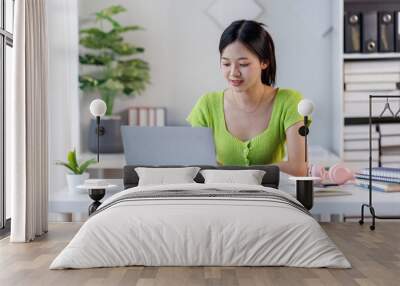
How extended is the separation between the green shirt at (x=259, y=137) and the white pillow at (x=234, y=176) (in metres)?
0.51

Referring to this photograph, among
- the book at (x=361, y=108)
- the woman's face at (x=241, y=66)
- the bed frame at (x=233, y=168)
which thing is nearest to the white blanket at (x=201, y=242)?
the bed frame at (x=233, y=168)

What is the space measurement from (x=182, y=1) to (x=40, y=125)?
2.32 meters

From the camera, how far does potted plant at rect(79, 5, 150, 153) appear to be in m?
6.08

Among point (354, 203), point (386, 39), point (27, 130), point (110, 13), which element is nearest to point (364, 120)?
point (386, 39)

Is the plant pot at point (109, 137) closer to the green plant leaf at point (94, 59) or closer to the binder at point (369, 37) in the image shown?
the green plant leaf at point (94, 59)

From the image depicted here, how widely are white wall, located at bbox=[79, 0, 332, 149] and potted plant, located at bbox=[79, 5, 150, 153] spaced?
12cm

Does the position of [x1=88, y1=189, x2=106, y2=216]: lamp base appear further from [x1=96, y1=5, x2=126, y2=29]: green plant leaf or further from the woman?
[x1=96, y1=5, x2=126, y2=29]: green plant leaf

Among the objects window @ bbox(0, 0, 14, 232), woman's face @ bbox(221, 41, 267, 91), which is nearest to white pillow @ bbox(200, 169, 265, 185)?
woman's face @ bbox(221, 41, 267, 91)

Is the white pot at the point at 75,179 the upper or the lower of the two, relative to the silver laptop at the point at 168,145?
lower

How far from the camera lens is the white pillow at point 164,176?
4.39 m

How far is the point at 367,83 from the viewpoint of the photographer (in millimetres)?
5844

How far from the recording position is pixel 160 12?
6.30m

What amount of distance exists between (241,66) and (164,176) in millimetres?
1263

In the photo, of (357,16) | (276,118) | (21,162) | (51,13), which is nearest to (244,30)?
(276,118)
